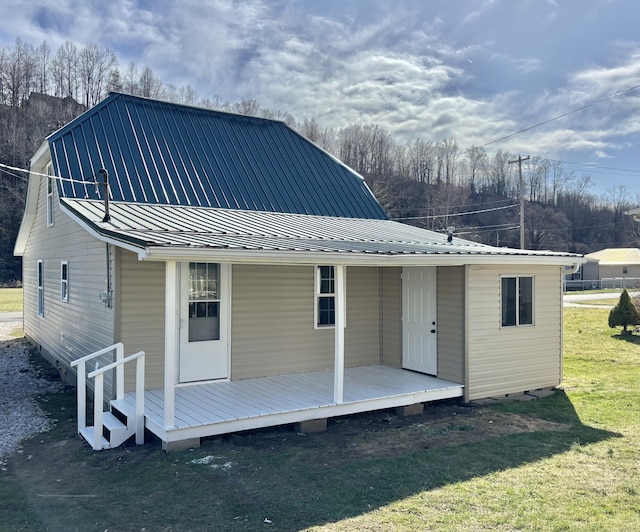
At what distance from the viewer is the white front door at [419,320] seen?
28.3 feet

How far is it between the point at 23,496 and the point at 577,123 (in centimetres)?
1966

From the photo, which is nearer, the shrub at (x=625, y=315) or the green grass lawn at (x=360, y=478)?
the green grass lawn at (x=360, y=478)

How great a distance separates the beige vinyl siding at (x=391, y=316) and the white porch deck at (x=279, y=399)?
1.71 feet

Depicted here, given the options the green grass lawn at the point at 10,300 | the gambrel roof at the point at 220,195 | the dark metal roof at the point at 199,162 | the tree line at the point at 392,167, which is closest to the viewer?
the gambrel roof at the point at 220,195

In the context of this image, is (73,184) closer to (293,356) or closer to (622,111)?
(293,356)

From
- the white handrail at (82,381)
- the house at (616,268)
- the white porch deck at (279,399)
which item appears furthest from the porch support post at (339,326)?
the house at (616,268)

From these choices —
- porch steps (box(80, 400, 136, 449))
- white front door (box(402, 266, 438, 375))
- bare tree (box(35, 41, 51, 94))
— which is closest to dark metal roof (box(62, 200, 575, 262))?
white front door (box(402, 266, 438, 375))

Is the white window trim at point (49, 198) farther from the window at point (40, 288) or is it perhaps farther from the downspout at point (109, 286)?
the downspout at point (109, 286)

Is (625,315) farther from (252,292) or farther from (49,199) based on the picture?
(49,199)

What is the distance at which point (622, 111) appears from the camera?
1750 cm

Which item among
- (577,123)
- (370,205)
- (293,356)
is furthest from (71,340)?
(577,123)

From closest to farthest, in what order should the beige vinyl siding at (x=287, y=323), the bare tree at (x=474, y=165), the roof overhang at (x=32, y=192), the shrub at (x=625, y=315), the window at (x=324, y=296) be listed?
the beige vinyl siding at (x=287, y=323), the window at (x=324, y=296), the roof overhang at (x=32, y=192), the shrub at (x=625, y=315), the bare tree at (x=474, y=165)

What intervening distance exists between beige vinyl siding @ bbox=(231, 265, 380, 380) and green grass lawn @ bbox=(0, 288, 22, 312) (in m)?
19.2

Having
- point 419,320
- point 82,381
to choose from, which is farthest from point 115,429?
point 419,320
